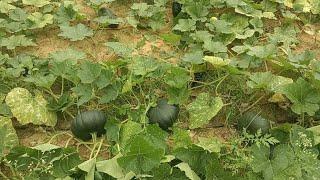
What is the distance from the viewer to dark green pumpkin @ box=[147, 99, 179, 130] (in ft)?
13.3

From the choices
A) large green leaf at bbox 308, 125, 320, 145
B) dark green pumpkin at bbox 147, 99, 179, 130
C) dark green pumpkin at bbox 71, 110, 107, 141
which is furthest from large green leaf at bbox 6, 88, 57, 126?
large green leaf at bbox 308, 125, 320, 145

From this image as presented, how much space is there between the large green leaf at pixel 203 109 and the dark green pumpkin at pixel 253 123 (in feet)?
0.79

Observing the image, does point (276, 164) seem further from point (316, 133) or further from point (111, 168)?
point (111, 168)

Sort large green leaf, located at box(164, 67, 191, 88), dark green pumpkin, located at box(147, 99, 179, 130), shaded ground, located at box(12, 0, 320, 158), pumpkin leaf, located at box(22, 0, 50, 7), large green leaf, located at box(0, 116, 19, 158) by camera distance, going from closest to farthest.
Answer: large green leaf, located at box(0, 116, 19, 158), dark green pumpkin, located at box(147, 99, 179, 130), large green leaf, located at box(164, 67, 191, 88), shaded ground, located at box(12, 0, 320, 158), pumpkin leaf, located at box(22, 0, 50, 7)

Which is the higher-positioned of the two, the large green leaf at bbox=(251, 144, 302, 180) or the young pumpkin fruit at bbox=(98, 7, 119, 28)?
the young pumpkin fruit at bbox=(98, 7, 119, 28)

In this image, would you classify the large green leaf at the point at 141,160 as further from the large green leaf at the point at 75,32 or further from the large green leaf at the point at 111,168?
the large green leaf at the point at 75,32

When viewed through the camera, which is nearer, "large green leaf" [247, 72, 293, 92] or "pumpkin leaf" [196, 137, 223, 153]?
"pumpkin leaf" [196, 137, 223, 153]

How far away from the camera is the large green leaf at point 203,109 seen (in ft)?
13.3

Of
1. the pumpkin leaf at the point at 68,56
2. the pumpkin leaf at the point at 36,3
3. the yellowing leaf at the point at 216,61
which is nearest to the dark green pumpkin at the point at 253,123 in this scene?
the yellowing leaf at the point at 216,61

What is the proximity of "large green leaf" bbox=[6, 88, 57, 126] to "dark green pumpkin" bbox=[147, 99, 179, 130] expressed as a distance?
829 mm

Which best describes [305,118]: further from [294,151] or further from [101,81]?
[101,81]

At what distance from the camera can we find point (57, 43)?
17.1ft

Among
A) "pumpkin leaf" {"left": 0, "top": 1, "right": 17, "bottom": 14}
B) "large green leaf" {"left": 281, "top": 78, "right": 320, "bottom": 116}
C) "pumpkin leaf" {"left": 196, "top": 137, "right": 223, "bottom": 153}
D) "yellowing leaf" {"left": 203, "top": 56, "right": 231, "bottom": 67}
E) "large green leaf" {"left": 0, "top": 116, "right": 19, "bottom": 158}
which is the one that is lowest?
"large green leaf" {"left": 0, "top": 116, "right": 19, "bottom": 158}

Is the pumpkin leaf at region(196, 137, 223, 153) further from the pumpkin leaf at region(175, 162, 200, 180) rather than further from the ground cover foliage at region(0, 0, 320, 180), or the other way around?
the pumpkin leaf at region(175, 162, 200, 180)
